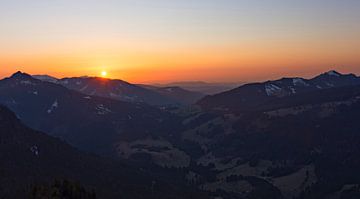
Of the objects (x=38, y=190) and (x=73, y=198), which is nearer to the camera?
(x=73, y=198)

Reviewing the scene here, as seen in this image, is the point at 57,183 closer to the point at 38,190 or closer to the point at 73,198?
the point at 38,190

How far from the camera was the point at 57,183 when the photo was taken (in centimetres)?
14262

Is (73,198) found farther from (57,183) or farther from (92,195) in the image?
(57,183)

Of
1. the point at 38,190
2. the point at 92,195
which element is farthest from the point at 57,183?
A: the point at 92,195

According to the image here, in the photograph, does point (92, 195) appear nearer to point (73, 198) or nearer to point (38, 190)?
point (73, 198)

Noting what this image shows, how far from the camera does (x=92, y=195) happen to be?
134 metres

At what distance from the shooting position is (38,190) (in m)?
142

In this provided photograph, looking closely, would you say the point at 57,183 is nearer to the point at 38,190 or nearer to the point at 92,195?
the point at 38,190

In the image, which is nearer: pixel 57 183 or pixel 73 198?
pixel 73 198

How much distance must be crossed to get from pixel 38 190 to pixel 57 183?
5.65 meters

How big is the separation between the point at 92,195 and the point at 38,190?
60.6ft

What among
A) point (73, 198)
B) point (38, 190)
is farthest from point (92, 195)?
point (38, 190)

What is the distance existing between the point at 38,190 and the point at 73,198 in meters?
20.1

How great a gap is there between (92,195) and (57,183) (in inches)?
571
